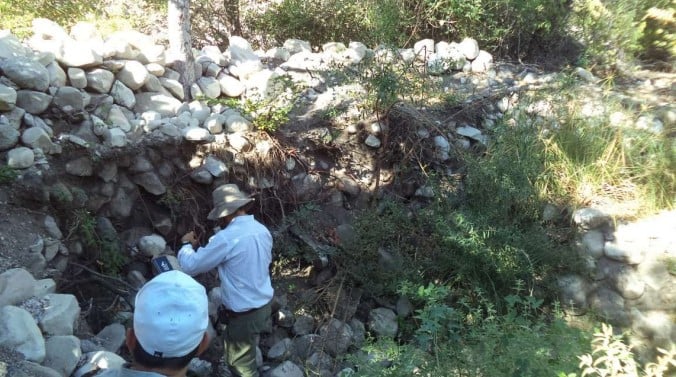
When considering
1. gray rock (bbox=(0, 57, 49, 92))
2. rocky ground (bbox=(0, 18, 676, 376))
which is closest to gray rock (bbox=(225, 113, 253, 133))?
rocky ground (bbox=(0, 18, 676, 376))

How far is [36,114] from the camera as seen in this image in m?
4.23

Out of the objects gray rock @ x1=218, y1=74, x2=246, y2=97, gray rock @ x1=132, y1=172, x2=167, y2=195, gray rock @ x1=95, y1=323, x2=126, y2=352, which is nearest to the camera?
gray rock @ x1=95, y1=323, x2=126, y2=352

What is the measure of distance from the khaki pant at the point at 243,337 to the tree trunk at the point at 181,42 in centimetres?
Result: 261

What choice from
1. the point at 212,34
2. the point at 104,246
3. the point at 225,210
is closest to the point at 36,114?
the point at 104,246

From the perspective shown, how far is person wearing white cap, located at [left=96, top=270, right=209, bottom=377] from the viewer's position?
65.9 inches

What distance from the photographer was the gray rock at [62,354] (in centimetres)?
300

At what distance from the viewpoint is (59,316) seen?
3.23 m

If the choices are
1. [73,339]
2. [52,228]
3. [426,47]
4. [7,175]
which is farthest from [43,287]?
[426,47]

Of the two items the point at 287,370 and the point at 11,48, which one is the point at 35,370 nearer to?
the point at 287,370

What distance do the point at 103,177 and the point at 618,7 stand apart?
20.1 feet

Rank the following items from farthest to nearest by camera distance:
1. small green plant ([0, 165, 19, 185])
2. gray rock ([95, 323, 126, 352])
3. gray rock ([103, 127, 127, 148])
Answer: gray rock ([103, 127, 127, 148]), small green plant ([0, 165, 19, 185]), gray rock ([95, 323, 126, 352])

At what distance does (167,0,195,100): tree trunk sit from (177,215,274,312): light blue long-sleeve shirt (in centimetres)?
237

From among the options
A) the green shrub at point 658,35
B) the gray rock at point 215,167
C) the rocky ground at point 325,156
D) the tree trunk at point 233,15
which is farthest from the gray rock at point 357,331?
the green shrub at point 658,35

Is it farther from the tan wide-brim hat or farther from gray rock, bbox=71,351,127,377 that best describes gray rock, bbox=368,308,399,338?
gray rock, bbox=71,351,127,377
